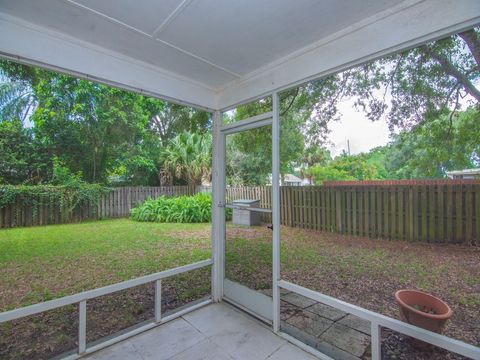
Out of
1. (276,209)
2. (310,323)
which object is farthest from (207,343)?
(276,209)

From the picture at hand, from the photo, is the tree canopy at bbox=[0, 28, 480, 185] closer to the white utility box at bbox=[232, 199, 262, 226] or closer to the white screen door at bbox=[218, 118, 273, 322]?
the white screen door at bbox=[218, 118, 273, 322]

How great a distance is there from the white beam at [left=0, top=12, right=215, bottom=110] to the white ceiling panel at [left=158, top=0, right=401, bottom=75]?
50cm

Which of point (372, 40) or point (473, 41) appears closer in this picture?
point (372, 40)

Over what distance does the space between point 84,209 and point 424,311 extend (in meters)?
8.52

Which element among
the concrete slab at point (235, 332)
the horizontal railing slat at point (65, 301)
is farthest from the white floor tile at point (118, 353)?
the concrete slab at point (235, 332)

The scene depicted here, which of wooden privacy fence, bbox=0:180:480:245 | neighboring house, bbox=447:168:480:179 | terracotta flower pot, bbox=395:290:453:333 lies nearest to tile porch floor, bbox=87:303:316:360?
terracotta flower pot, bbox=395:290:453:333

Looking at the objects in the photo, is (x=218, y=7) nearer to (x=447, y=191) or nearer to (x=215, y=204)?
(x=215, y=204)

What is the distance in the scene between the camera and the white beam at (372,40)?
4.12 feet

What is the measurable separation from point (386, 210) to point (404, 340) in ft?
11.3

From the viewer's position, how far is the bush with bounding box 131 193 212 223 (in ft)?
24.6

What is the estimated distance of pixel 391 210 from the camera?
4.86 meters

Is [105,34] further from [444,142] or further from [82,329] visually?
[444,142]

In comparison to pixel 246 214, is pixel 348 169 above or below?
above

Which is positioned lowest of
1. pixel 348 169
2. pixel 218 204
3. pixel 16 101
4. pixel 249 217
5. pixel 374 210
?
pixel 374 210
